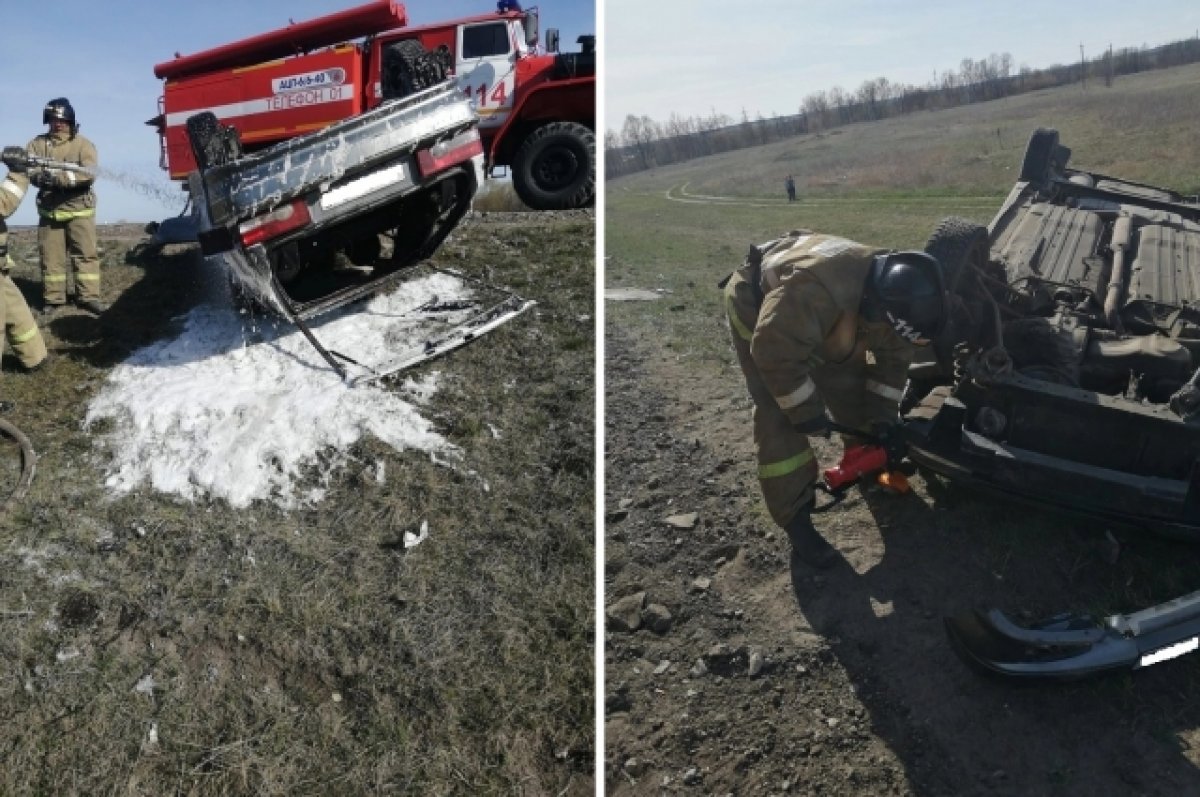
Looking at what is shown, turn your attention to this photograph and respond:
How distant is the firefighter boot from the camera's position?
3.29 m

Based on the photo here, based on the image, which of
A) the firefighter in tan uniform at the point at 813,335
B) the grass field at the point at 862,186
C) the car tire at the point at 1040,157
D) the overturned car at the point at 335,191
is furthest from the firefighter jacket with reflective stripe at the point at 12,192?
the car tire at the point at 1040,157

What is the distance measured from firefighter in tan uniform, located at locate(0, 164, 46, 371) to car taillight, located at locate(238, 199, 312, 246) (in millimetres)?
1431

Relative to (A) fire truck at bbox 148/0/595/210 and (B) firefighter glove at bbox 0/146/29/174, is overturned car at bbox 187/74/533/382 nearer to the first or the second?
(B) firefighter glove at bbox 0/146/29/174

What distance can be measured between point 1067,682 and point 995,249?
268 centimetres

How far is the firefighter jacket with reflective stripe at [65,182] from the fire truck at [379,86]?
27.2 inches

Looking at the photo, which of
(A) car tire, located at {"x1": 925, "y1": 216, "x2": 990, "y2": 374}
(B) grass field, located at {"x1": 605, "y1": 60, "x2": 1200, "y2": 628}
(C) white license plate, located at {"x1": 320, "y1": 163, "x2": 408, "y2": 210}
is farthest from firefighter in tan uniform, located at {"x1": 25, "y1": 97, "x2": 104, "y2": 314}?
(A) car tire, located at {"x1": 925, "y1": 216, "x2": 990, "y2": 374}

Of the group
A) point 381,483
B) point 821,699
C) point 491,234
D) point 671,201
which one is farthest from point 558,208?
point 671,201

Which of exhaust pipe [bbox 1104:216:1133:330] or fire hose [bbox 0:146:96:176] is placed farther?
fire hose [bbox 0:146:96:176]

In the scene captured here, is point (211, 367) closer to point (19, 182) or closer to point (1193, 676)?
point (19, 182)

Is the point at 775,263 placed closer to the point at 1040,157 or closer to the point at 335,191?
the point at 335,191

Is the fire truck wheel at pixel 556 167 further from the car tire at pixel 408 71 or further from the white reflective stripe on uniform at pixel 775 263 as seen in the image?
the white reflective stripe on uniform at pixel 775 263

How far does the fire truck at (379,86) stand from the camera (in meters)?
6.22

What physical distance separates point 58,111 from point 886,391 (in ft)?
16.7

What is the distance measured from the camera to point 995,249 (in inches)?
180
